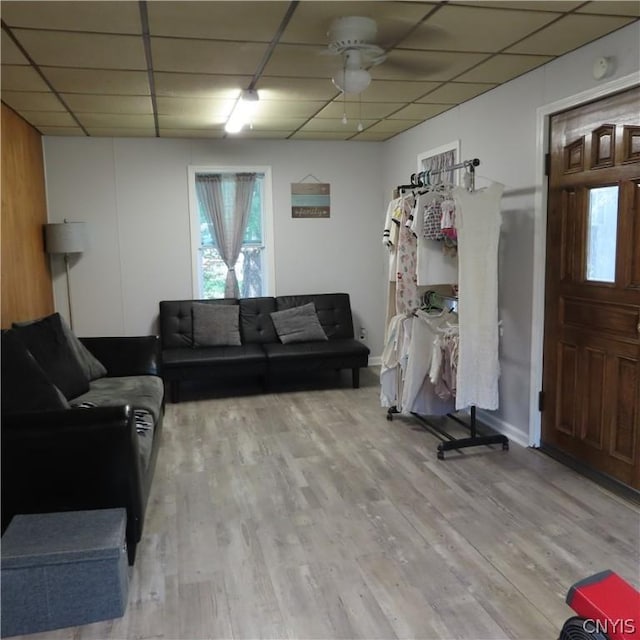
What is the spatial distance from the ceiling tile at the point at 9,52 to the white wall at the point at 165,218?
2417 mm

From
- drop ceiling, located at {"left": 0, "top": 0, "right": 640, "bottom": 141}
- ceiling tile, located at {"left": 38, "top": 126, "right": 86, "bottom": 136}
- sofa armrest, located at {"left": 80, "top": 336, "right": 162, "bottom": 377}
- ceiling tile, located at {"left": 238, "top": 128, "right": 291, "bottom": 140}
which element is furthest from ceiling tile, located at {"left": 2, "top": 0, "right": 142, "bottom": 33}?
ceiling tile, located at {"left": 238, "top": 128, "right": 291, "bottom": 140}

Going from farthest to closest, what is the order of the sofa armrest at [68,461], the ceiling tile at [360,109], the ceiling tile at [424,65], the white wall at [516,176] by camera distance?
the ceiling tile at [360,109], the white wall at [516,176], the ceiling tile at [424,65], the sofa armrest at [68,461]

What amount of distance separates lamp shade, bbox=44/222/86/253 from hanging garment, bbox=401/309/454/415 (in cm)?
312

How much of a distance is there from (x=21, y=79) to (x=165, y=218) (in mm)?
2321

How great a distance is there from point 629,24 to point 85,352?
3.78 metres

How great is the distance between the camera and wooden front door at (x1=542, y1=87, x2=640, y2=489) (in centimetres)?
297

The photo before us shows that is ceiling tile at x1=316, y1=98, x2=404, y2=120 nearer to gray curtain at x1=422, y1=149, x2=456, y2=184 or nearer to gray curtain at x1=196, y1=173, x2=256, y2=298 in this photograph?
gray curtain at x1=422, y1=149, x2=456, y2=184

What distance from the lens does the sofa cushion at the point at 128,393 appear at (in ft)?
11.2

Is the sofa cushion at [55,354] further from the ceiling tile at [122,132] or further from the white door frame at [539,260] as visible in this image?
the white door frame at [539,260]

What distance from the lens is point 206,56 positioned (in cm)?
310

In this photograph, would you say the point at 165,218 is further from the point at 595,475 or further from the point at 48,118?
the point at 595,475

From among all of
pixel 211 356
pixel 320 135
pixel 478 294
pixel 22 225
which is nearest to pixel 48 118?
pixel 22 225

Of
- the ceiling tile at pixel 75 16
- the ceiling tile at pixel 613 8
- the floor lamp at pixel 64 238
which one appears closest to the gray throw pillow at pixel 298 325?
the floor lamp at pixel 64 238

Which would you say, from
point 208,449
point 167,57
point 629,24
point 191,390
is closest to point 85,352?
point 208,449
